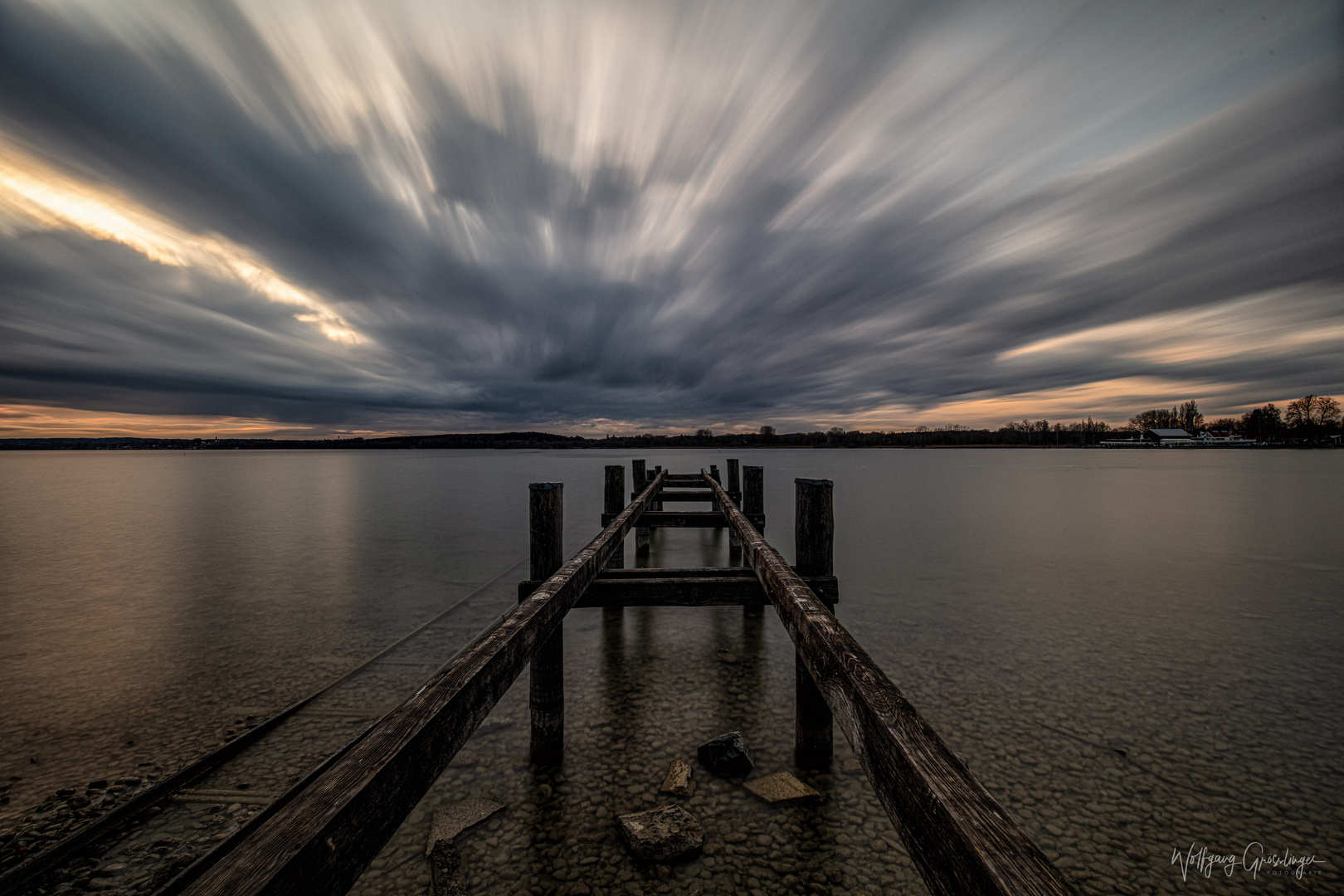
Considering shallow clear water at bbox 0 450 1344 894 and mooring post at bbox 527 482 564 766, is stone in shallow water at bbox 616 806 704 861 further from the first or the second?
mooring post at bbox 527 482 564 766

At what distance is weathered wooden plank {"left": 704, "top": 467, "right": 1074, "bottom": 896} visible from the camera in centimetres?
109

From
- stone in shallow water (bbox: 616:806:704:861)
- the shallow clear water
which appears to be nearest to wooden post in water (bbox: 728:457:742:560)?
the shallow clear water

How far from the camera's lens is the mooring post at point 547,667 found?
384cm

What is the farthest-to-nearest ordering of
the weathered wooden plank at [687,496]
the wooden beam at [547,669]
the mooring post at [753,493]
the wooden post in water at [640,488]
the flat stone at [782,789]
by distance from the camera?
the weathered wooden plank at [687,496]
the wooden post in water at [640,488]
the mooring post at [753,493]
the wooden beam at [547,669]
the flat stone at [782,789]

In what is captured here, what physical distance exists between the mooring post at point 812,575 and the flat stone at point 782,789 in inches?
11.7

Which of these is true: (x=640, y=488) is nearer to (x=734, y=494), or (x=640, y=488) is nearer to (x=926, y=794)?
(x=734, y=494)

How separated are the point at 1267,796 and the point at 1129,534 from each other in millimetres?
16174

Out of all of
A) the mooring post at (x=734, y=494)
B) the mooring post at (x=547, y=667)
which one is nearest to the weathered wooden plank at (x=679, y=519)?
the mooring post at (x=734, y=494)

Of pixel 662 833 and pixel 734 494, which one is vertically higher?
pixel 734 494

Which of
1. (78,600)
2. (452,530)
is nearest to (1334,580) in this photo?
(452,530)

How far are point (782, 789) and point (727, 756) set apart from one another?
0.44 metres

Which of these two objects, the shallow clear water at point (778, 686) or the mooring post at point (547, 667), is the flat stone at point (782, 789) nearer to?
the shallow clear water at point (778, 686)

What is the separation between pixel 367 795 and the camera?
127cm
